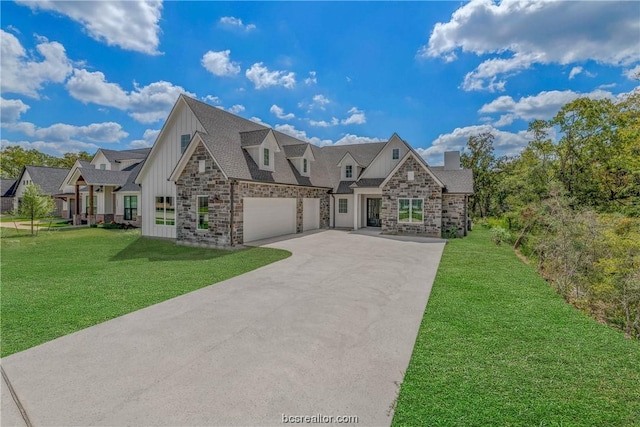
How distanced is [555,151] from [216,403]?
27169 mm

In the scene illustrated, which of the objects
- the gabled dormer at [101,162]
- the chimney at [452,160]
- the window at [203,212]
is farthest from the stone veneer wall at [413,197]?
the gabled dormer at [101,162]

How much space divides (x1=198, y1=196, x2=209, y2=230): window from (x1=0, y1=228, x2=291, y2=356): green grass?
1.46 m

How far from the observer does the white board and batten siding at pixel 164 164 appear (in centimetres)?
1642

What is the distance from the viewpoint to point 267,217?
16719mm

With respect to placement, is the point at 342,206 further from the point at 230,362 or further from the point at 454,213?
the point at 230,362

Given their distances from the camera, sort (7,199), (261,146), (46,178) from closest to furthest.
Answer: (261,146) → (46,178) → (7,199)

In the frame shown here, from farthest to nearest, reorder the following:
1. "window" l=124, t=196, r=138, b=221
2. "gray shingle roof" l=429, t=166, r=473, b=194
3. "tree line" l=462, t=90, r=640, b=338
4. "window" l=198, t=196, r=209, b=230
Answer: "window" l=124, t=196, r=138, b=221 < "gray shingle roof" l=429, t=166, r=473, b=194 < "window" l=198, t=196, r=209, b=230 < "tree line" l=462, t=90, r=640, b=338

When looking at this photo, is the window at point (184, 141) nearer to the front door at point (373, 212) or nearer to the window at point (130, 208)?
the window at point (130, 208)

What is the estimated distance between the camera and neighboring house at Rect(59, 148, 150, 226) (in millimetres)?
22922

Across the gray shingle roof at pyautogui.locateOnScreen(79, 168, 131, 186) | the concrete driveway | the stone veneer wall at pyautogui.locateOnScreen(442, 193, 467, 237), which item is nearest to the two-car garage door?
the concrete driveway

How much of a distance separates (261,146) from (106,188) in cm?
1688

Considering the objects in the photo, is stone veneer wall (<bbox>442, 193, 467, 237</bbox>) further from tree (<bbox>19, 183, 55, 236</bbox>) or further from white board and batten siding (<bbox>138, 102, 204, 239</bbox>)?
tree (<bbox>19, 183, 55, 236</bbox>)

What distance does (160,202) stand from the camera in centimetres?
1747

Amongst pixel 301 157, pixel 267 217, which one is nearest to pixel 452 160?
pixel 301 157
